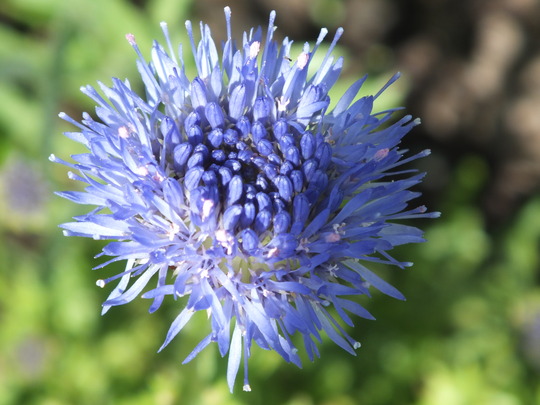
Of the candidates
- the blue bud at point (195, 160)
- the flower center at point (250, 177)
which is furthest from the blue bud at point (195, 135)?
the blue bud at point (195, 160)

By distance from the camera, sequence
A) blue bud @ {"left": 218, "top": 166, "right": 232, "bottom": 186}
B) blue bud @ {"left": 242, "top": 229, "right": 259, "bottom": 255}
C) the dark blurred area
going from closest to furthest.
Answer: blue bud @ {"left": 242, "top": 229, "right": 259, "bottom": 255} < blue bud @ {"left": 218, "top": 166, "right": 232, "bottom": 186} < the dark blurred area

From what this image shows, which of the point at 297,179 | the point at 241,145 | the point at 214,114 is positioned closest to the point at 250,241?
the point at 297,179

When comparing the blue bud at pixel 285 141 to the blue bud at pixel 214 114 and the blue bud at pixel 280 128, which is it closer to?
the blue bud at pixel 280 128

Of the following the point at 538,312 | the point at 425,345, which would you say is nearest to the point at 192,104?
the point at 425,345

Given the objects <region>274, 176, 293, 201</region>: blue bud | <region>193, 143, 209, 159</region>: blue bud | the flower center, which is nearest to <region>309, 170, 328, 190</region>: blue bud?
the flower center

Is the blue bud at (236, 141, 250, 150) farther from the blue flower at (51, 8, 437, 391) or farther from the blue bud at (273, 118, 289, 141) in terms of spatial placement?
the blue bud at (273, 118, 289, 141)

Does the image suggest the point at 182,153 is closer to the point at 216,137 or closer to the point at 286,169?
the point at 216,137
